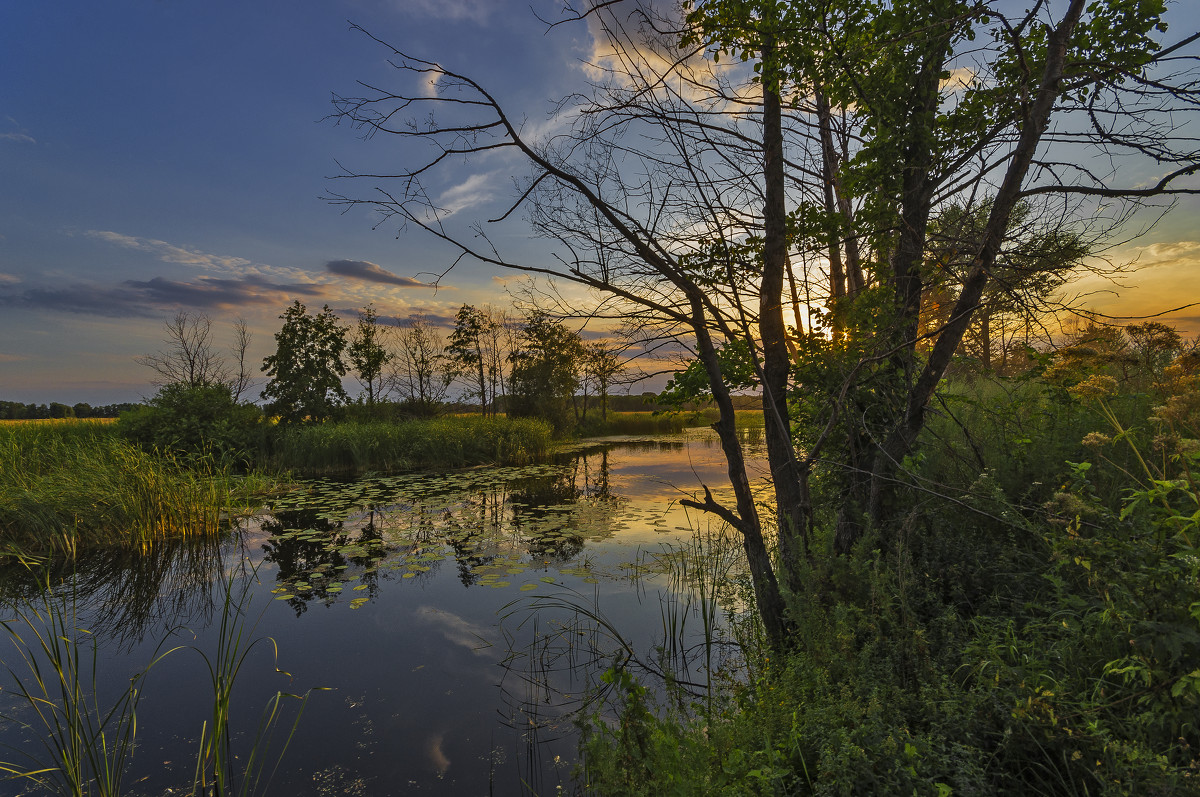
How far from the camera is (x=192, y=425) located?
587 inches

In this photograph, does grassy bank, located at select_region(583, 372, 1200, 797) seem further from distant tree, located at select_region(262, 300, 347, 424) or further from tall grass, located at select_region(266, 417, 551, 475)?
distant tree, located at select_region(262, 300, 347, 424)

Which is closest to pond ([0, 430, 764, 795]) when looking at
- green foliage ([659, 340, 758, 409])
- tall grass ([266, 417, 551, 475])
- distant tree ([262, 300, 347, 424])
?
green foliage ([659, 340, 758, 409])

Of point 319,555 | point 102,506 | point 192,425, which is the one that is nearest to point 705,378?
point 319,555

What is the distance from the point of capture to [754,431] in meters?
25.4

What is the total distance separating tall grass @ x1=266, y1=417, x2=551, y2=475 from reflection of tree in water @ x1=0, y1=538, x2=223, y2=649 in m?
8.26

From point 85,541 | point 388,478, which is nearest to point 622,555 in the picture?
point 85,541

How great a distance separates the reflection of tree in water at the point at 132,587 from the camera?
5.62 meters

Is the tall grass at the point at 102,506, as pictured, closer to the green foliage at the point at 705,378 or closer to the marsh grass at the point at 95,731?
the marsh grass at the point at 95,731

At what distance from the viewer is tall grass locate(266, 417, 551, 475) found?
16.7 meters

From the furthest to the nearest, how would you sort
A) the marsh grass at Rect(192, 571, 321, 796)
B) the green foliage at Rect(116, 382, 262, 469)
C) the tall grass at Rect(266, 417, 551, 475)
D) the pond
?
the tall grass at Rect(266, 417, 551, 475) < the green foliage at Rect(116, 382, 262, 469) < the pond < the marsh grass at Rect(192, 571, 321, 796)

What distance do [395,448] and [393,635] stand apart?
12754mm

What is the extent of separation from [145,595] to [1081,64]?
34.7 ft

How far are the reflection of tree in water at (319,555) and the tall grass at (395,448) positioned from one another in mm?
6577

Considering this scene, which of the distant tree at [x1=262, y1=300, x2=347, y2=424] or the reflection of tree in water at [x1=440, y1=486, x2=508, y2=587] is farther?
the distant tree at [x1=262, y1=300, x2=347, y2=424]
